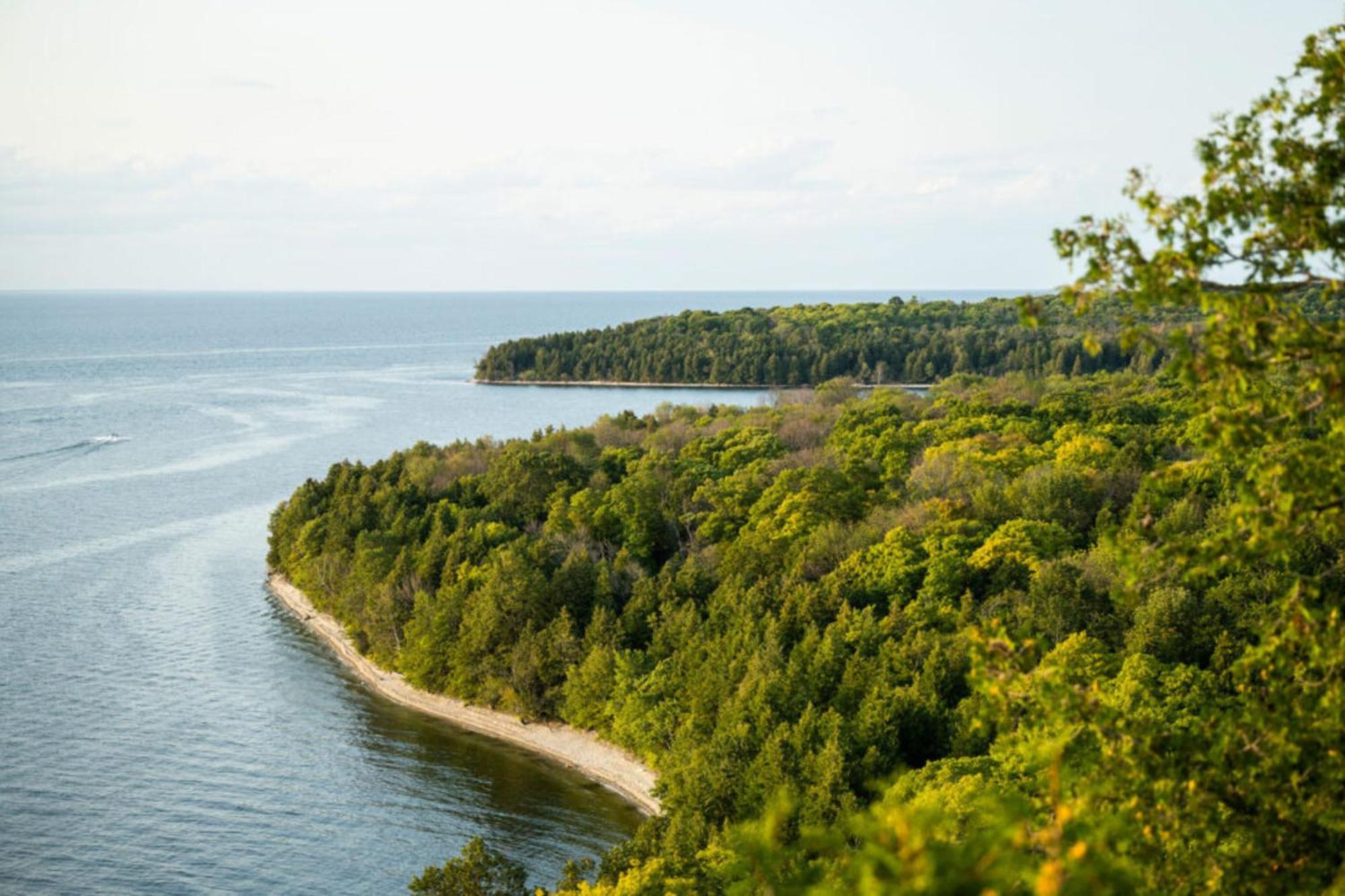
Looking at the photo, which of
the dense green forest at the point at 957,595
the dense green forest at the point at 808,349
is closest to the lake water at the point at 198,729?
the dense green forest at the point at 957,595

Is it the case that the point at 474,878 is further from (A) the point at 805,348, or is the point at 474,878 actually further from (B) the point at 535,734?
(A) the point at 805,348

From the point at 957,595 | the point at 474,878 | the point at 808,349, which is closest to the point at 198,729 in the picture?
the point at 474,878

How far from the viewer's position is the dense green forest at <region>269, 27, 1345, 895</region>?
8078 mm

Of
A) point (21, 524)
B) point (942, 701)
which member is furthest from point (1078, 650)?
point (21, 524)

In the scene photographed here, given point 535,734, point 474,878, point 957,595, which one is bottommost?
point 535,734

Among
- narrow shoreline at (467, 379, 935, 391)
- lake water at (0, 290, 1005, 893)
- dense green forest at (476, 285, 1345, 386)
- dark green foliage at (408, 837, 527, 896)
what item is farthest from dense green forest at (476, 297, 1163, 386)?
dark green foliage at (408, 837, 527, 896)

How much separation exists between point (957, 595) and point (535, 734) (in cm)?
1470

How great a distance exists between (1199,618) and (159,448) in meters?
75.7

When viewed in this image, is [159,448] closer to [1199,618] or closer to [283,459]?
[283,459]

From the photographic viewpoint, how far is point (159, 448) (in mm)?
84062

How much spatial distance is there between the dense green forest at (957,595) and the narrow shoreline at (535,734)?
79cm

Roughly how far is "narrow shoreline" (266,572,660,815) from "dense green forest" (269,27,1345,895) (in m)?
0.79

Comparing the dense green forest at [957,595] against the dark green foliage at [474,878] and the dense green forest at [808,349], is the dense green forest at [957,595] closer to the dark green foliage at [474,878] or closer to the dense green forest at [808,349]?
the dark green foliage at [474,878]

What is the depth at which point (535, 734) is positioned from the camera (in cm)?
3778
